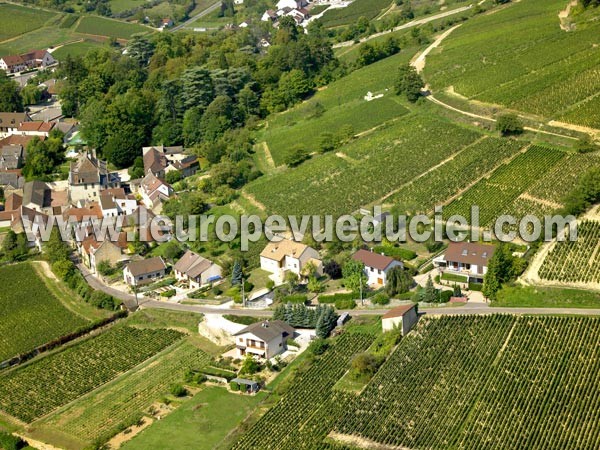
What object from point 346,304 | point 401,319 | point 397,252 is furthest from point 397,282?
point 401,319

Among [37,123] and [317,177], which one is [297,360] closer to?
[317,177]

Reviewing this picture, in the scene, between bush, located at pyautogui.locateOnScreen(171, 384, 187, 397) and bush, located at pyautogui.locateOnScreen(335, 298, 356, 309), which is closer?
bush, located at pyautogui.locateOnScreen(171, 384, 187, 397)

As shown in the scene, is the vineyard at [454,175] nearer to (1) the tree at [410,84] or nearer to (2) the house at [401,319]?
(1) the tree at [410,84]

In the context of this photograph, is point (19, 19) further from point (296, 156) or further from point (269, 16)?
point (296, 156)

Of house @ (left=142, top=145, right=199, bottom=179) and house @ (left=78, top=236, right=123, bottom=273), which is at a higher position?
house @ (left=142, top=145, right=199, bottom=179)

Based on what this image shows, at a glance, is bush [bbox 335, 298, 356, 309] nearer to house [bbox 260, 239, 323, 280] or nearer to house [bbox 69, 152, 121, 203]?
house [bbox 260, 239, 323, 280]

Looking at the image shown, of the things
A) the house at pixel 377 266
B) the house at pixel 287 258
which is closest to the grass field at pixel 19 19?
the house at pixel 287 258

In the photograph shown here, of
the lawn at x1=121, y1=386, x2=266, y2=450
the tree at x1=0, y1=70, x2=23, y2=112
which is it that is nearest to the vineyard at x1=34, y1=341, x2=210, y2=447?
the lawn at x1=121, y1=386, x2=266, y2=450
